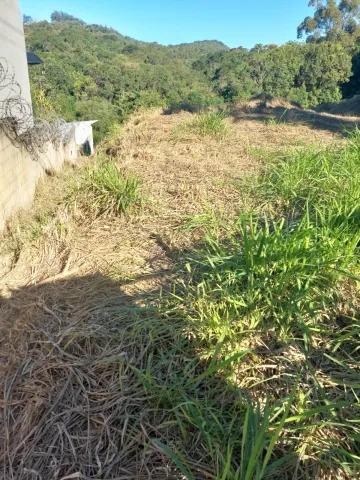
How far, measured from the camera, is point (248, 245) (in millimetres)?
1496

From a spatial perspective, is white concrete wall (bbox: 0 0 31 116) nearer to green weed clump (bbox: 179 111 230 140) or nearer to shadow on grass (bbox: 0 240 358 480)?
green weed clump (bbox: 179 111 230 140)

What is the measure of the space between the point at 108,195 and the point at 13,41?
12.9 feet

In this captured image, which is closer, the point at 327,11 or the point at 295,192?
the point at 295,192

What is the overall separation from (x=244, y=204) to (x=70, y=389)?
166 centimetres

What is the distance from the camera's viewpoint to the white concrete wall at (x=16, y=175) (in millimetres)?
2902

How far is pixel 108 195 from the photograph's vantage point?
254 centimetres

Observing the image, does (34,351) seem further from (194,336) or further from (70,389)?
(194,336)

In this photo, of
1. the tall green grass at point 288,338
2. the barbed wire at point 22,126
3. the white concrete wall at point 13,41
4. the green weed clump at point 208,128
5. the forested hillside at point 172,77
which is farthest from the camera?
the forested hillside at point 172,77

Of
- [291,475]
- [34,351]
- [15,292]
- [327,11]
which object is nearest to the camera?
[291,475]

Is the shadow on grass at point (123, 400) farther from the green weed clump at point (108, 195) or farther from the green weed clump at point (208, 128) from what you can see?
the green weed clump at point (208, 128)

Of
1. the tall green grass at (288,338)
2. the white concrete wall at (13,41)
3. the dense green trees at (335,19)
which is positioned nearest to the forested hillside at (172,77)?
the dense green trees at (335,19)

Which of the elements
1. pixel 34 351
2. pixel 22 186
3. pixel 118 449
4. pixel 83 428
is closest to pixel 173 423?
pixel 118 449

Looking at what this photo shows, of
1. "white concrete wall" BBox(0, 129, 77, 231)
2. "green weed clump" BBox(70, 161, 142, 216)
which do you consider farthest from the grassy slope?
"white concrete wall" BBox(0, 129, 77, 231)

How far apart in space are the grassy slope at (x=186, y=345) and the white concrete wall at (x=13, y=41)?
3639 millimetres
